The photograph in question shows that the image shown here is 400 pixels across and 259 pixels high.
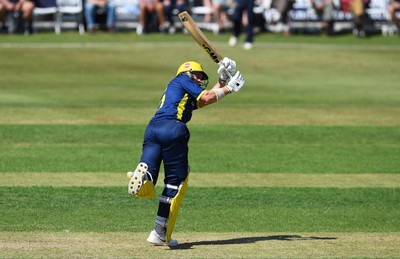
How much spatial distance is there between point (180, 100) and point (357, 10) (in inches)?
921

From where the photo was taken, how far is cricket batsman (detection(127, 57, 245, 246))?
9586mm

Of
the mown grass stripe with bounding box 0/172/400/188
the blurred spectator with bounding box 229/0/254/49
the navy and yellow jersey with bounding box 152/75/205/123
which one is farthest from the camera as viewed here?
the blurred spectator with bounding box 229/0/254/49

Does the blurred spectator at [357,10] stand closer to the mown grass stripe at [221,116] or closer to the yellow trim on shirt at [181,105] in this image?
the mown grass stripe at [221,116]

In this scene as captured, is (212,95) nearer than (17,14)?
Yes

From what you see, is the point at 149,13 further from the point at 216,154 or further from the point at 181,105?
the point at 181,105

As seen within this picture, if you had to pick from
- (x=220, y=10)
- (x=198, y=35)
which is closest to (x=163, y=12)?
(x=220, y=10)

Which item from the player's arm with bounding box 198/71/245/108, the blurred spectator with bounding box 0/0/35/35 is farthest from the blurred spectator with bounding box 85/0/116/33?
the player's arm with bounding box 198/71/245/108

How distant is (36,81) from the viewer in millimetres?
23484

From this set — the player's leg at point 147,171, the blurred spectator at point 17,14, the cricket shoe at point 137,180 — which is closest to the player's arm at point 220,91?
the player's leg at point 147,171

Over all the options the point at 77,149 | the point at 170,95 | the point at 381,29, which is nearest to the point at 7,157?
the point at 77,149

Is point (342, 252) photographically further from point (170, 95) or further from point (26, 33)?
point (26, 33)

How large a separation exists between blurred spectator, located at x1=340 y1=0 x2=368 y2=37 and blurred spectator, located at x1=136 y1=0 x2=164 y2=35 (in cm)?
639

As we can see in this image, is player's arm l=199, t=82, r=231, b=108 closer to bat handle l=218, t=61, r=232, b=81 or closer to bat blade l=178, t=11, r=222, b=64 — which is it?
bat handle l=218, t=61, r=232, b=81

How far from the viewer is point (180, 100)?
980 cm
